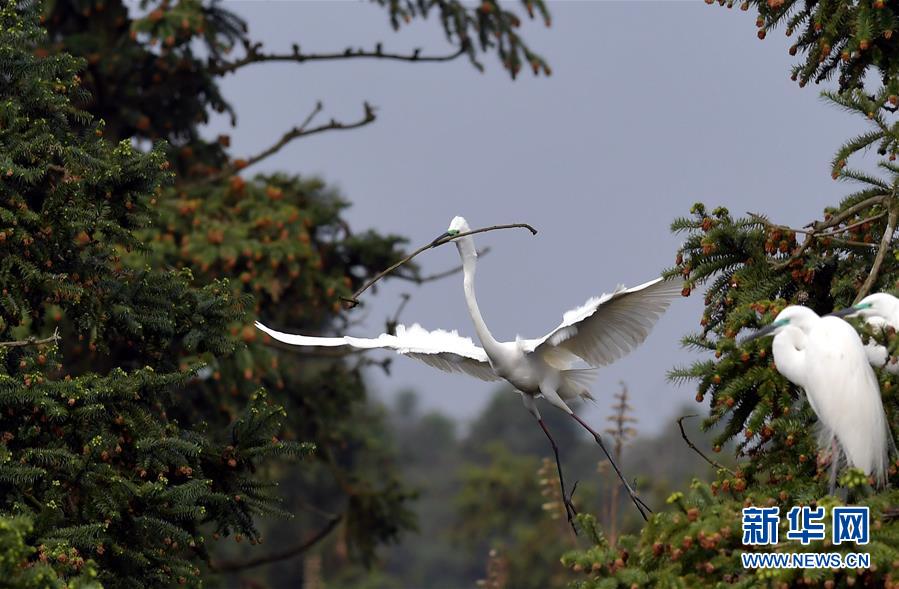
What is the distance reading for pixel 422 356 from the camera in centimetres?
816

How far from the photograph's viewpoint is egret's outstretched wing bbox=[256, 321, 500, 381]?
7930mm

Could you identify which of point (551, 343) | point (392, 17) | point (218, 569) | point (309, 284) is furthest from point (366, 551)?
point (551, 343)

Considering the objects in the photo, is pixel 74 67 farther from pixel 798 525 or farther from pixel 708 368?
pixel 798 525

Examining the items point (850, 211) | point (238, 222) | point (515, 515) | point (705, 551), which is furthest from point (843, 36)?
point (515, 515)

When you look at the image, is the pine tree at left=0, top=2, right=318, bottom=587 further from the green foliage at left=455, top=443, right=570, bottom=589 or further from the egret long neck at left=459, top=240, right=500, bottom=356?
the green foliage at left=455, top=443, right=570, bottom=589

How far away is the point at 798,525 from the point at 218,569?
9103mm

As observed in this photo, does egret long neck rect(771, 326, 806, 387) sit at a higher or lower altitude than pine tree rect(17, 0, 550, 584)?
lower

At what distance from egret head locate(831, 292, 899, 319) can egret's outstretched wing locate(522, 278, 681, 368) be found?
63.5 inches

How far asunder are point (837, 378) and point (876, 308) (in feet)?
1.11

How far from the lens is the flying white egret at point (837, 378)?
5270 millimetres

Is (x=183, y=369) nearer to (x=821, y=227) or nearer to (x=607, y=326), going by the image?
Answer: (x=607, y=326)

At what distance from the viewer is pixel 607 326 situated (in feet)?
24.8

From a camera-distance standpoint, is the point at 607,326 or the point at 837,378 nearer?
the point at 837,378

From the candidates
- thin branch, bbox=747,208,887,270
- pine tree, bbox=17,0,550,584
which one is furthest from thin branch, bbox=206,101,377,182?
thin branch, bbox=747,208,887,270
